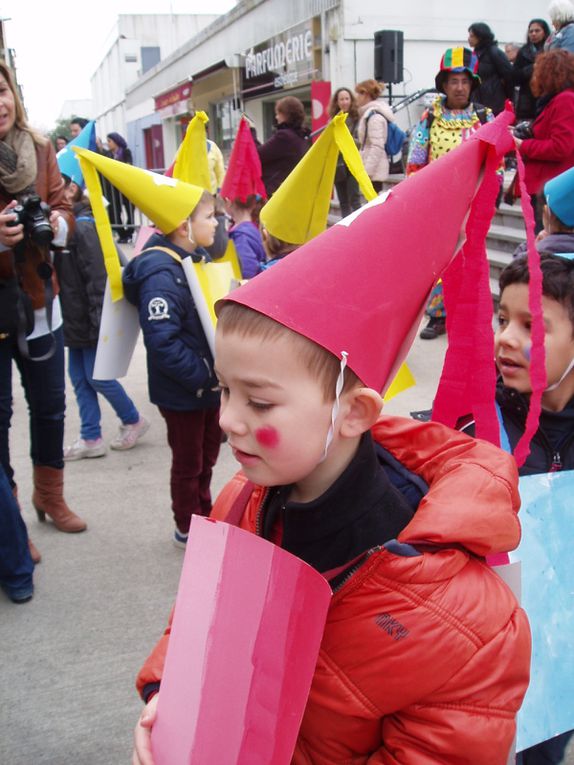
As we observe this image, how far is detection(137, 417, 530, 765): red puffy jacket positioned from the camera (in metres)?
1.02

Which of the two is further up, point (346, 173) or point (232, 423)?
point (346, 173)

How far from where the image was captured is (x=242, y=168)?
542 centimetres

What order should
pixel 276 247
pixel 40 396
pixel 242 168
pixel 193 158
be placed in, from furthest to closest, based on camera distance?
pixel 242 168
pixel 193 158
pixel 276 247
pixel 40 396

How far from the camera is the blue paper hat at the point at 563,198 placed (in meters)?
2.33

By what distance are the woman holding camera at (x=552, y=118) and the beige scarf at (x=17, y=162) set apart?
10.9 ft

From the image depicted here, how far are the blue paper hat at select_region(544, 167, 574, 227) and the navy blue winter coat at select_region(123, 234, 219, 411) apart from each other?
1454mm

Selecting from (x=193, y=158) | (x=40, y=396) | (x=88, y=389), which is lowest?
(x=88, y=389)

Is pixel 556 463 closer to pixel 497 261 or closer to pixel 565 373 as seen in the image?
pixel 565 373

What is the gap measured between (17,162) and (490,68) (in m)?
6.39

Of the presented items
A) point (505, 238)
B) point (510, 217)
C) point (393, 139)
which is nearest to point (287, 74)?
point (393, 139)

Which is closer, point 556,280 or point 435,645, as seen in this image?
point 435,645

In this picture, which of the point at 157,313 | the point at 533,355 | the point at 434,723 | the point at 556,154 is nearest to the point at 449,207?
the point at 533,355

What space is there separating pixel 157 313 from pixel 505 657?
2178 mm

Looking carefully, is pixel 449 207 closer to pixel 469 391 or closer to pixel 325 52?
pixel 469 391
